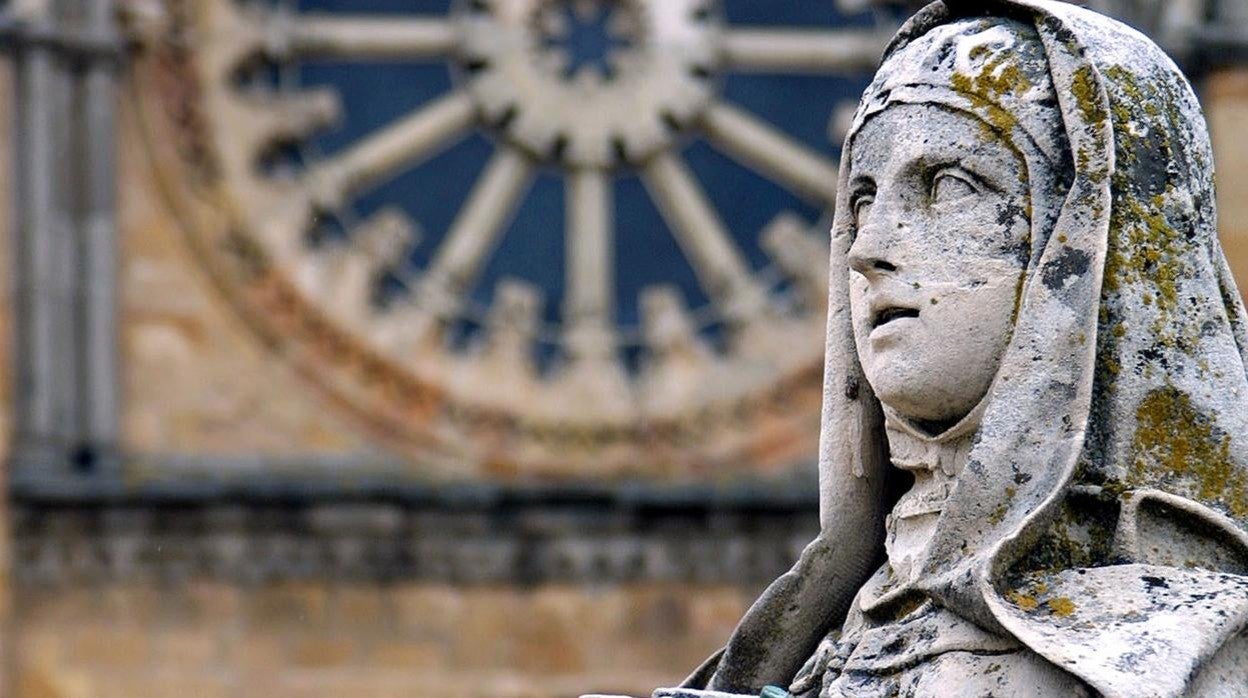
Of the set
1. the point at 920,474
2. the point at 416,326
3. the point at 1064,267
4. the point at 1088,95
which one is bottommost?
the point at 416,326

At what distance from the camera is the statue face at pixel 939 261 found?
5254 mm

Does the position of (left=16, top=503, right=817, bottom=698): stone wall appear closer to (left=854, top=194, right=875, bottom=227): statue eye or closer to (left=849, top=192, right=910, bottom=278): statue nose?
(left=854, top=194, right=875, bottom=227): statue eye

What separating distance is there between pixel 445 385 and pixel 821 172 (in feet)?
6.53

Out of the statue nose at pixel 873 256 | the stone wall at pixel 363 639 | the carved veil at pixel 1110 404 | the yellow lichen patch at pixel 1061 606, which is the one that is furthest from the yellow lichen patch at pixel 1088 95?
the stone wall at pixel 363 639

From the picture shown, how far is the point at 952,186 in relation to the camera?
5.31 m

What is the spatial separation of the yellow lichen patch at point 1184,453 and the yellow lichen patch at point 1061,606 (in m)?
0.16

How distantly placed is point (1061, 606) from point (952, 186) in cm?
52

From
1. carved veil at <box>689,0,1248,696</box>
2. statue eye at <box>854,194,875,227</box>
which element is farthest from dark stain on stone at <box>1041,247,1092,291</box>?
statue eye at <box>854,194,875,227</box>

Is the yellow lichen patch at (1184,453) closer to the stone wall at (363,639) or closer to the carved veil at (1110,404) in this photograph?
the carved veil at (1110,404)

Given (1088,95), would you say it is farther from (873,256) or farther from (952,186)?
(873,256)

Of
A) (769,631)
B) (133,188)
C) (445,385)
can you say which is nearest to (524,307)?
(445,385)

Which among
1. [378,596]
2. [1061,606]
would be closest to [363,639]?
[378,596]

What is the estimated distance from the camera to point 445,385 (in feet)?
68.9

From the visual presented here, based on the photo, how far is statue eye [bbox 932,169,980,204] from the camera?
5.30 metres
